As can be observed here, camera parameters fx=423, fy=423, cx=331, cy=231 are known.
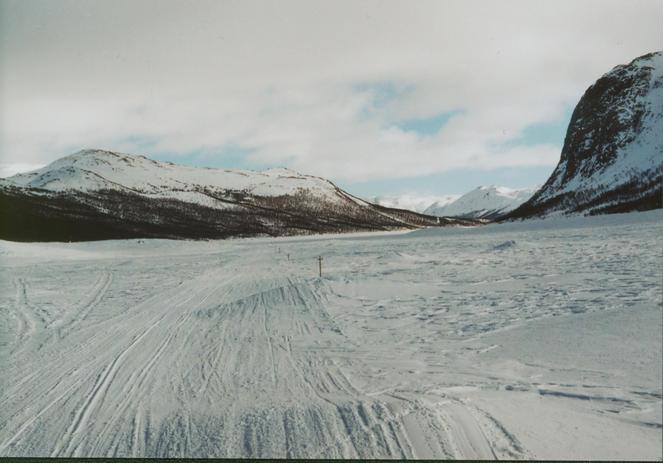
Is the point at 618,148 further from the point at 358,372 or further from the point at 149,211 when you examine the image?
the point at 149,211

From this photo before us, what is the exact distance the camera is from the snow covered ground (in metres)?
4.09

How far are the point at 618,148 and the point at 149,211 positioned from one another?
11986 cm

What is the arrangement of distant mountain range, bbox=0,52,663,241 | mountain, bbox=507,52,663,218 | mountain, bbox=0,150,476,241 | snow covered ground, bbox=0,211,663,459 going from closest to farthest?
1. snow covered ground, bbox=0,211,663,459
2. mountain, bbox=507,52,663,218
3. distant mountain range, bbox=0,52,663,241
4. mountain, bbox=0,150,476,241

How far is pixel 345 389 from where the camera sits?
543 centimetres

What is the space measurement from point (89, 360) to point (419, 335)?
5953mm

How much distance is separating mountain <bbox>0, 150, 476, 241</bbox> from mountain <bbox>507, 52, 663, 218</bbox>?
67875 millimetres

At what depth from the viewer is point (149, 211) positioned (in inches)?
5118

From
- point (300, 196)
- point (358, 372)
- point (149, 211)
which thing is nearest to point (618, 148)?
point (358, 372)

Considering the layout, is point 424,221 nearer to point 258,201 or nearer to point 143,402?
point 258,201

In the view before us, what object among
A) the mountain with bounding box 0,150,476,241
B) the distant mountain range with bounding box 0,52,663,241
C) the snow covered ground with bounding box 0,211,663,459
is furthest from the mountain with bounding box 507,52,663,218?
Result: the mountain with bounding box 0,150,476,241

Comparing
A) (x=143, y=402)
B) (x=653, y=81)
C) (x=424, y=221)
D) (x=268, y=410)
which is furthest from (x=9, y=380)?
(x=424, y=221)

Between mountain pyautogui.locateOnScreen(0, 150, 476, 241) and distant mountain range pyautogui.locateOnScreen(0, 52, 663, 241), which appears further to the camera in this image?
mountain pyautogui.locateOnScreen(0, 150, 476, 241)

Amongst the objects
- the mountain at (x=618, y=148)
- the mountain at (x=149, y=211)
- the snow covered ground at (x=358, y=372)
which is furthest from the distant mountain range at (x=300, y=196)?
the snow covered ground at (x=358, y=372)

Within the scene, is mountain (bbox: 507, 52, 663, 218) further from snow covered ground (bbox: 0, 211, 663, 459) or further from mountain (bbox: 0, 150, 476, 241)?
mountain (bbox: 0, 150, 476, 241)
